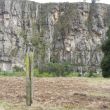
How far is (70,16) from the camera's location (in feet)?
342

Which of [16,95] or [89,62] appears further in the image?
[89,62]

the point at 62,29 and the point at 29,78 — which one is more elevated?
the point at 62,29

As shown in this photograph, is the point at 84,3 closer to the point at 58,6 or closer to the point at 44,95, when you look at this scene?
the point at 58,6

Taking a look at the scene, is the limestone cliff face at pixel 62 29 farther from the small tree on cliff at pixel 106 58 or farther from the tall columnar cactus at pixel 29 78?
the tall columnar cactus at pixel 29 78

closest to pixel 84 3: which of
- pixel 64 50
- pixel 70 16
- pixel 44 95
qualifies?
pixel 70 16

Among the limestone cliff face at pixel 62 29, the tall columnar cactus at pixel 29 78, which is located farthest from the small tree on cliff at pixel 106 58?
the limestone cliff face at pixel 62 29

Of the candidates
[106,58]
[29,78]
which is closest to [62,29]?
[106,58]

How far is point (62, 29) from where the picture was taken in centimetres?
10394

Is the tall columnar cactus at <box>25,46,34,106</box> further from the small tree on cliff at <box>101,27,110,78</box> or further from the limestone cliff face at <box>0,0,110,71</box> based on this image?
the limestone cliff face at <box>0,0,110,71</box>

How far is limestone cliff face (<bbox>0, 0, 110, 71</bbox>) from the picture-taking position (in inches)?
3905

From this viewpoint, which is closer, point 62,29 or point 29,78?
point 29,78

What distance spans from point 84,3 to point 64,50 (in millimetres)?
11717

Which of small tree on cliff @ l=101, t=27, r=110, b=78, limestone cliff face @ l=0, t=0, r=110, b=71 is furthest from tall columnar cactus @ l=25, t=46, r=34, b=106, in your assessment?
limestone cliff face @ l=0, t=0, r=110, b=71

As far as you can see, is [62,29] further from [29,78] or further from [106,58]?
[29,78]
